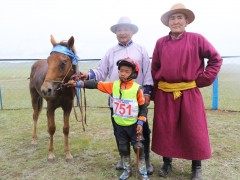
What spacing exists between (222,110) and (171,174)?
4836 millimetres

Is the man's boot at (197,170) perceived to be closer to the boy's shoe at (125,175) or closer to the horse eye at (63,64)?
the boy's shoe at (125,175)

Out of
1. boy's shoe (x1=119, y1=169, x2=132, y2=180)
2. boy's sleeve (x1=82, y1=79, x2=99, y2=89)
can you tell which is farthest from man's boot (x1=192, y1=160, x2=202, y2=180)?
boy's sleeve (x1=82, y1=79, x2=99, y2=89)

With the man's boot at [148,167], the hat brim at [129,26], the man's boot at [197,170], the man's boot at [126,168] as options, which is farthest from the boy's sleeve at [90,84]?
the man's boot at [197,170]

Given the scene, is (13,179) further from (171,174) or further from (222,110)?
(222,110)

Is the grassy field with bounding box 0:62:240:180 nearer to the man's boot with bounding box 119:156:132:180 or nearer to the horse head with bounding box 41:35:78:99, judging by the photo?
the man's boot with bounding box 119:156:132:180

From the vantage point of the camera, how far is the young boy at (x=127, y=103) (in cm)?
304

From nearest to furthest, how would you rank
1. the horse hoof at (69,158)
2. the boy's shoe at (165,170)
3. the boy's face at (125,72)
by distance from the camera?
1. the boy's face at (125,72)
2. the boy's shoe at (165,170)
3. the horse hoof at (69,158)

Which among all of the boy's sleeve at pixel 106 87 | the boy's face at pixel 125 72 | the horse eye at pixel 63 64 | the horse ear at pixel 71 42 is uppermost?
the horse ear at pixel 71 42

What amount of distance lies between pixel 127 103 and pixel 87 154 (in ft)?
5.76

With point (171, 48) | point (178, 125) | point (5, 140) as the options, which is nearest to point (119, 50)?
point (171, 48)

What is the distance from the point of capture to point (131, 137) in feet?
10.6

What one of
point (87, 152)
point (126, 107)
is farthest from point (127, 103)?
point (87, 152)

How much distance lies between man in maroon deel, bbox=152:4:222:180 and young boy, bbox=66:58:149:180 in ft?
1.11

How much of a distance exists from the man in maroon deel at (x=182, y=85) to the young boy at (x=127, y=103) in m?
0.34
